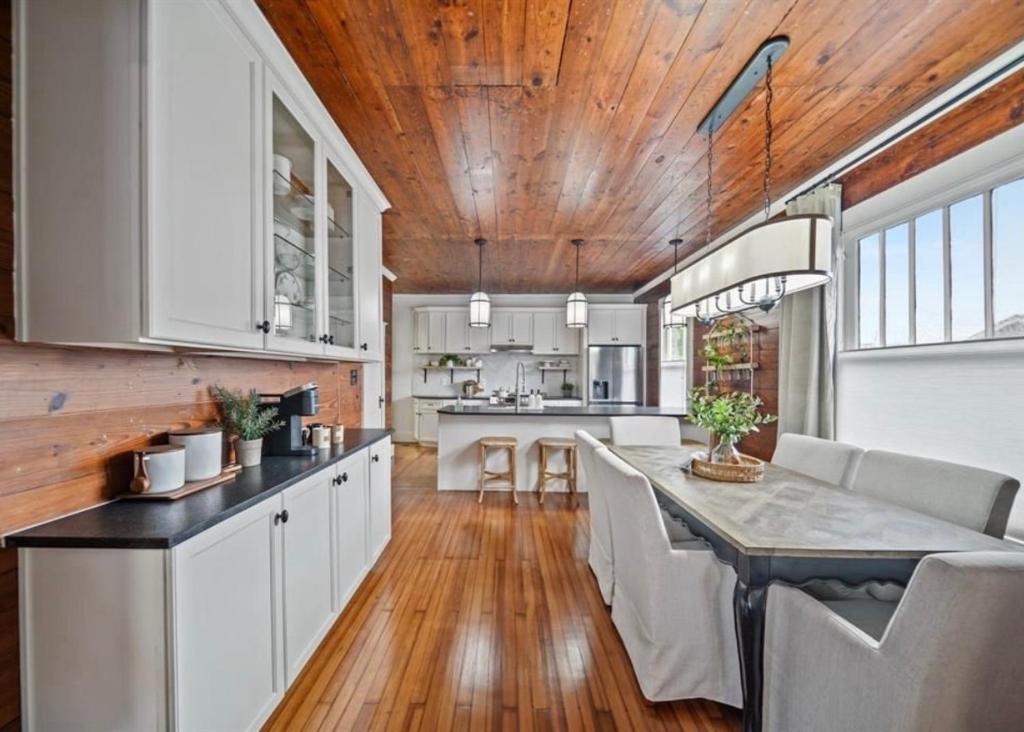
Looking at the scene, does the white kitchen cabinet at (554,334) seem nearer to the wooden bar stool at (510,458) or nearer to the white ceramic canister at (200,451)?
the wooden bar stool at (510,458)

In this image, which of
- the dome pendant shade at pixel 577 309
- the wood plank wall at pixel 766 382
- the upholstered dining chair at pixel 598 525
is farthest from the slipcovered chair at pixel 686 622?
the dome pendant shade at pixel 577 309

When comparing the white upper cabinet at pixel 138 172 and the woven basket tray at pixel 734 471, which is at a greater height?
the white upper cabinet at pixel 138 172

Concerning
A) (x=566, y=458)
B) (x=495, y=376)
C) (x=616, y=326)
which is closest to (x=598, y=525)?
(x=566, y=458)

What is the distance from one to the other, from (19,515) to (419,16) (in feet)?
6.42

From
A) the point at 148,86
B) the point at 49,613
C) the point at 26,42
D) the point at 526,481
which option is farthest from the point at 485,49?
the point at 526,481

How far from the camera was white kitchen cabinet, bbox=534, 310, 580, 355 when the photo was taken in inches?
256

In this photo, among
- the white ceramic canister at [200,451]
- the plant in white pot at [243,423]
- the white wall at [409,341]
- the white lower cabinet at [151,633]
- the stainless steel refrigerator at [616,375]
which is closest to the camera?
the white lower cabinet at [151,633]

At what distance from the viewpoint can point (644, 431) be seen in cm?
336

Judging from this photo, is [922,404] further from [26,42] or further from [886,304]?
[26,42]

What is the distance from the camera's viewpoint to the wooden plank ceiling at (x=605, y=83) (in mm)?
1432

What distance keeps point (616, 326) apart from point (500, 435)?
9.78 ft

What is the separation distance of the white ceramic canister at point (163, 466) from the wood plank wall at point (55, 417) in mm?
120

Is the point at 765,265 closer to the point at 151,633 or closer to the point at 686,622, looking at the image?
the point at 686,622

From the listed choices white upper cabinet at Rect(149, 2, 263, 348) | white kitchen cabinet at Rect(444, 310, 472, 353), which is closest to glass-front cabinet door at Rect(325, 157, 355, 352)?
white upper cabinet at Rect(149, 2, 263, 348)
